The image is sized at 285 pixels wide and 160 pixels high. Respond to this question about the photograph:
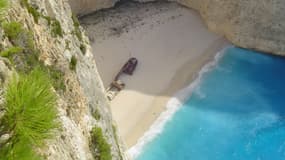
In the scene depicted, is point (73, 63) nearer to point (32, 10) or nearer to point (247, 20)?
point (32, 10)

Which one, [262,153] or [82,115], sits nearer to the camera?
[82,115]

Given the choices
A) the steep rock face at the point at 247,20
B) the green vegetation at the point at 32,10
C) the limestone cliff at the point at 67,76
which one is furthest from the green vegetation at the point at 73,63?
the steep rock face at the point at 247,20

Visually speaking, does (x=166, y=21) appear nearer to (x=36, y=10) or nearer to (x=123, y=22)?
(x=123, y=22)

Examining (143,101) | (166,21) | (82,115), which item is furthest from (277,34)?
(82,115)

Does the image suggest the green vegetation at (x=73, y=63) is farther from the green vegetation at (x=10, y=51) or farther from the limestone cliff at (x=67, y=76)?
the green vegetation at (x=10, y=51)

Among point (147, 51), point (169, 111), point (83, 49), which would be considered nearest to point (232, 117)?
point (169, 111)

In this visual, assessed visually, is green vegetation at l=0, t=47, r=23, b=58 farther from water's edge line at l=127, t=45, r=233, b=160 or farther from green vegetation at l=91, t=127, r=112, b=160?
water's edge line at l=127, t=45, r=233, b=160

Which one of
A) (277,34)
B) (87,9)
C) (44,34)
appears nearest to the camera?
(44,34)
